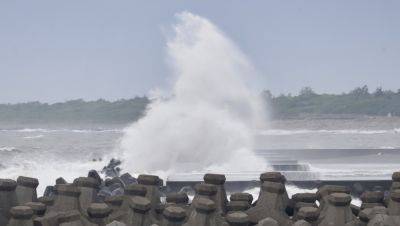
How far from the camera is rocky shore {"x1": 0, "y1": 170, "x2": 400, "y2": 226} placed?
15.4 ft

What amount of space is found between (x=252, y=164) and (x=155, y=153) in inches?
181

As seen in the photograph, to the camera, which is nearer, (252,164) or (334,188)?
(334,188)

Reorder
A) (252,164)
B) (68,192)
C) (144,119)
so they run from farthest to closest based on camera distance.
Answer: (144,119) < (252,164) < (68,192)

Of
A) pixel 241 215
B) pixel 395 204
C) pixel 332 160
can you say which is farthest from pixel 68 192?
pixel 332 160

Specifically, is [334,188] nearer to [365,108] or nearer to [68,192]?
[68,192]

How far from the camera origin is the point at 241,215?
4.65 meters

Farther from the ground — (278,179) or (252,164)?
(252,164)

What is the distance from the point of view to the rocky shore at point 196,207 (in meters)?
4.69

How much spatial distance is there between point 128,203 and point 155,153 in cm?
1661

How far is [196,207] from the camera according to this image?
473 cm

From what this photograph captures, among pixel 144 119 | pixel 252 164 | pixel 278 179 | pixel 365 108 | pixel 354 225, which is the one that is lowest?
pixel 354 225

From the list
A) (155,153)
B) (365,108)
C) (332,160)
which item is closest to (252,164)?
(332,160)

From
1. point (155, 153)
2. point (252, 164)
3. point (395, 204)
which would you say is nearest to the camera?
point (395, 204)

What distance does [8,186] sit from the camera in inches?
211
